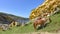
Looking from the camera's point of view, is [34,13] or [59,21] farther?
[34,13]

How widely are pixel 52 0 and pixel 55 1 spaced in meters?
1.87

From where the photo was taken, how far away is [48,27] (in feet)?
74.0

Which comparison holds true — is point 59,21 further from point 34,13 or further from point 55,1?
point 34,13

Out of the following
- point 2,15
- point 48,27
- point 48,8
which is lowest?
point 48,27

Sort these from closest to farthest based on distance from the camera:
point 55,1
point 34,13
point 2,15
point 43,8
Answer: point 55,1
point 43,8
point 34,13
point 2,15

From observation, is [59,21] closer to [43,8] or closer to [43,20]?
[43,20]

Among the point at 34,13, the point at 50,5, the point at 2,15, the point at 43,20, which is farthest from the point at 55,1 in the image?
the point at 2,15

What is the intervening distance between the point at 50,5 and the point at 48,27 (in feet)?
52.1

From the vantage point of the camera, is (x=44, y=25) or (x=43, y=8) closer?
(x=44, y=25)

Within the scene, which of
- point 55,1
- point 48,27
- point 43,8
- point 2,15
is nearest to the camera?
point 48,27

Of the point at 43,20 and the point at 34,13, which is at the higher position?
the point at 34,13

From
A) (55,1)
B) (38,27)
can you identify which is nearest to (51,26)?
(38,27)

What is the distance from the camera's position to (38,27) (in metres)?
24.3

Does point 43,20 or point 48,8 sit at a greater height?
point 48,8
